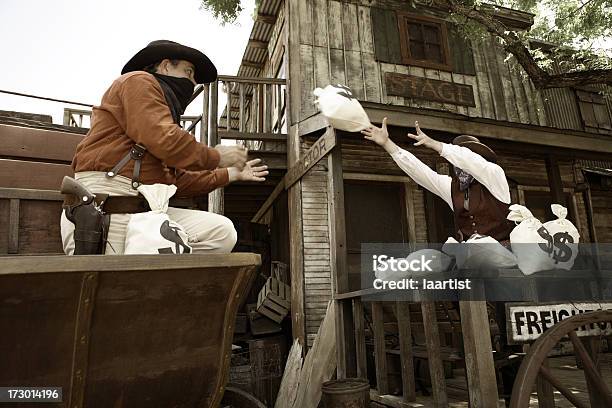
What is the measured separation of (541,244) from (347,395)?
67.5 inches

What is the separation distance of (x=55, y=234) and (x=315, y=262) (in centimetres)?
448

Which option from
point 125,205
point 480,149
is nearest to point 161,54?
point 125,205

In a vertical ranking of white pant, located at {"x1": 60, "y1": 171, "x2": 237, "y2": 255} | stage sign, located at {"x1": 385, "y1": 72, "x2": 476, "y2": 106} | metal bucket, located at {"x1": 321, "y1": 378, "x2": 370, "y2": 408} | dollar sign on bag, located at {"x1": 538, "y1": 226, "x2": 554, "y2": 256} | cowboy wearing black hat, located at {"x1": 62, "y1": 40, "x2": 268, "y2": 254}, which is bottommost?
metal bucket, located at {"x1": 321, "y1": 378, "x2": 370, "y2": 408}

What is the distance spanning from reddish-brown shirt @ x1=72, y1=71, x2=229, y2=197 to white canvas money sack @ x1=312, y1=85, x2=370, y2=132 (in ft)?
4.92

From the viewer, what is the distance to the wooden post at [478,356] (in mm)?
2338

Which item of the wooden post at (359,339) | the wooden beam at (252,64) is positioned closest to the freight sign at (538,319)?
the wooden post at (359,339)

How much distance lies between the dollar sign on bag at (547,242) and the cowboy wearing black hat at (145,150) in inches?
81.2

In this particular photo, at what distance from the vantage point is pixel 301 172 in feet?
16.1

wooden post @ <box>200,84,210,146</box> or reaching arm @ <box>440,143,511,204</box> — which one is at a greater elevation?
wooden post @ <box>200,84,210,146</box>

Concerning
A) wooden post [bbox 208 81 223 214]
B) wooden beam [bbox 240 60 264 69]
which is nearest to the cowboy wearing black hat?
wooden post [bbox 208 81 223 214]

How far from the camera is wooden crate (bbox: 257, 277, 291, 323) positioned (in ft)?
23.9

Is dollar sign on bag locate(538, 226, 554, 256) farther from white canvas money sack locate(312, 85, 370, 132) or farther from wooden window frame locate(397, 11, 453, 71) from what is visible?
wooden window frame locate(397, 11, 453, 71)

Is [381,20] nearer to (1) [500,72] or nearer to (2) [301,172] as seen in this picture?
(1) [500,72]

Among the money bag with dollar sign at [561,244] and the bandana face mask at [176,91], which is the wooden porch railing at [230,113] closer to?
the bandana face mask at [176,91]
